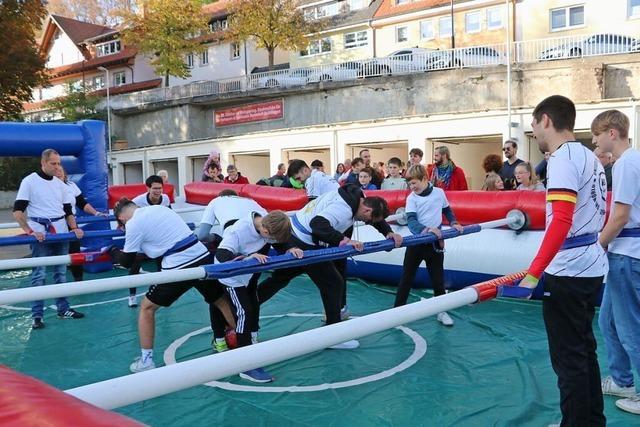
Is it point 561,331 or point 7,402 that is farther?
point 561,331

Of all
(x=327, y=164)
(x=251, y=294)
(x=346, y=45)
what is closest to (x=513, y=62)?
(x=327, y=164)

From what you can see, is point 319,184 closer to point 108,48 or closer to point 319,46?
point 319,46

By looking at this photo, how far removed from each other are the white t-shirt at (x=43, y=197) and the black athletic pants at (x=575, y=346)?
5.63 metres

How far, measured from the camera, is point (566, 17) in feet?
94.7

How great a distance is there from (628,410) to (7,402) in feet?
12.1

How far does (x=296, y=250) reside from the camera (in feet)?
14.7

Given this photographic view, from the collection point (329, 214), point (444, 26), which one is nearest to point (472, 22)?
point (444, 26)

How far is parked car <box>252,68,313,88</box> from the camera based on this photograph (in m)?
31.7

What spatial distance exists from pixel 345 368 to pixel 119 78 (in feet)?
159

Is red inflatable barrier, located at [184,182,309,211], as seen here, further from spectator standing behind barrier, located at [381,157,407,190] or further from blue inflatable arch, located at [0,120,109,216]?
blue inflatable arch, located at [0,120,109,216]

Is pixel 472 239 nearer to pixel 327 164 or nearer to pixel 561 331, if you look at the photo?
pixel 561 331

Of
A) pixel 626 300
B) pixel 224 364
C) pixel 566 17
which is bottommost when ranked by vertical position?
pixel 626 300

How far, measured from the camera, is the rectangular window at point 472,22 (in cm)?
3167

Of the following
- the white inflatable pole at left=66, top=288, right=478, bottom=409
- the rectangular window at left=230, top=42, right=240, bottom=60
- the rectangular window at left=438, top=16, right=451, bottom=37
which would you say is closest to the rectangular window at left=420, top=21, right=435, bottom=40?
the rectangular window at left=438, top=16, right=451, bottom=37
